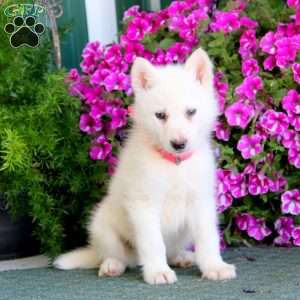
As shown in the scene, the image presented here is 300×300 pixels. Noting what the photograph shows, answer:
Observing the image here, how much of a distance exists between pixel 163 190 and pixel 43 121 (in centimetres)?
85

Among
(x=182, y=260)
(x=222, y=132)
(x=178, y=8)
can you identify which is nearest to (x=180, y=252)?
(x=182, y=260)

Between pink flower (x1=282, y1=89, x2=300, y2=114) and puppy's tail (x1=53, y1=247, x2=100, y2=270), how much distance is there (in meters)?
1.25

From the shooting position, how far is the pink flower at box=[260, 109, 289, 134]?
3297 millimetres

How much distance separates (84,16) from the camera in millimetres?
4793

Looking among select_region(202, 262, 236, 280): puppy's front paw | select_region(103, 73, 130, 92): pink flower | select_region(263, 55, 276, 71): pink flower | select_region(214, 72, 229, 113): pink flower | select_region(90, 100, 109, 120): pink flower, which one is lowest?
select_region(202, 262, 236, 280): puppy's front paw

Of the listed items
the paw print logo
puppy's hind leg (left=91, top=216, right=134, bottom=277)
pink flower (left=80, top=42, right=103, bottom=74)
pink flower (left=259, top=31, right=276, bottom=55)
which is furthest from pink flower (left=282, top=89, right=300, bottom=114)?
the paw print logo

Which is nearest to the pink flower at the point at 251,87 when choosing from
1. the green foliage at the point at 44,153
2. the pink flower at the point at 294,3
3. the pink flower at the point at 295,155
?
the pink flower at the point at 295,155

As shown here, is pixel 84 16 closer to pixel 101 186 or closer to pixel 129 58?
pixel 129 58

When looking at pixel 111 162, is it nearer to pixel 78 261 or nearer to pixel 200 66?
pixel 78 261

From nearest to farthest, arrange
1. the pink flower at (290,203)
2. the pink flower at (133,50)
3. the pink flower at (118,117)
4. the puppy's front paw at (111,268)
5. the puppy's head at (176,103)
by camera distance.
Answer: the puppy's head at (176,103), the puppy's front paw at (111,268), the pink flower at (290,203), the pink flower at (118,117), the pink flower at (133,50)

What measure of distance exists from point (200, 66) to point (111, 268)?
3.43ft

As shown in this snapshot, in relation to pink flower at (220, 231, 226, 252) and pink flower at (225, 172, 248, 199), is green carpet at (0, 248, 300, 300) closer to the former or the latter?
pink flower at (220, 231, 226, 252)

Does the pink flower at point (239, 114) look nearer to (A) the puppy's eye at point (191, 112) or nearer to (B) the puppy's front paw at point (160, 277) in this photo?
(A) the puppy's eye at point (191, 112)

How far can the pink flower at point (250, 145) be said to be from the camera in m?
3.31
